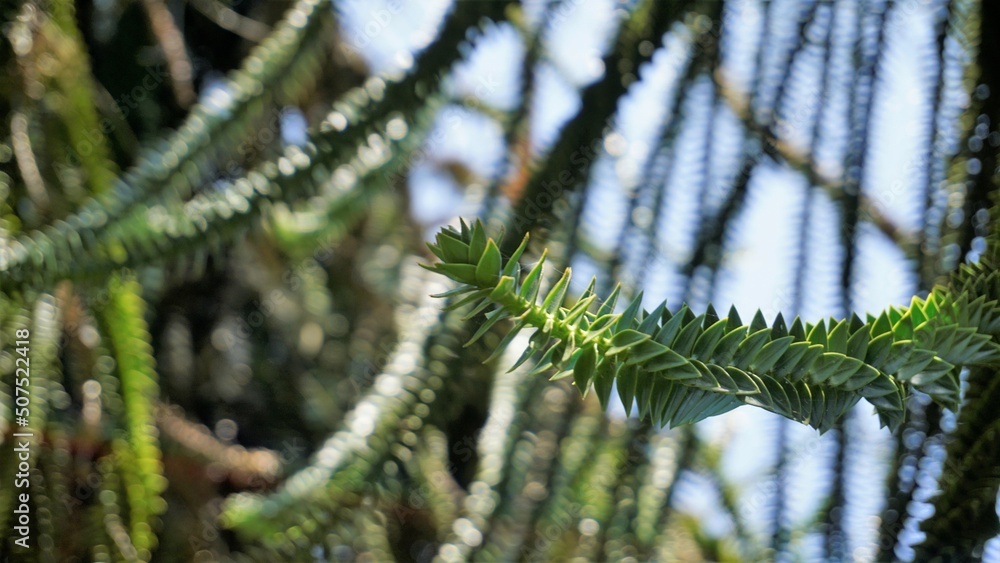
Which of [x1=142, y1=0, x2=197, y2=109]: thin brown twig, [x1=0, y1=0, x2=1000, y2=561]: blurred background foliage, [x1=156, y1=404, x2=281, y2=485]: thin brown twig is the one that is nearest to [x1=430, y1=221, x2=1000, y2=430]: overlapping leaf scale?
[x1=0, y1=0, x2=1000, y2=561]: blurred background foliage

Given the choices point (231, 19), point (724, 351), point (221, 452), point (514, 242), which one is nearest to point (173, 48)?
point (231, 19)

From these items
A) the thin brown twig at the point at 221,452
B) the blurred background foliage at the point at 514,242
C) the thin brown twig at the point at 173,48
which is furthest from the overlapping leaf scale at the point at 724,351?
the thin brown twig at the point at 173,48

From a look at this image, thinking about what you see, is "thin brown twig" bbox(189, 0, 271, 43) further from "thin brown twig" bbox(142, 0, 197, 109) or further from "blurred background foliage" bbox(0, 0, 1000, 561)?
"blurred background foliage" bbox(0, 0, 1000, 561)

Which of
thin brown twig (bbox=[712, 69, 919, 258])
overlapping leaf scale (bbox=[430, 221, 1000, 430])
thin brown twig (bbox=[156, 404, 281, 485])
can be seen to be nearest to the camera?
overlapping leaf scale (bbox=[430, 221, 1000, 430])

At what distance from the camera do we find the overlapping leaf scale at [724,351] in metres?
0.25

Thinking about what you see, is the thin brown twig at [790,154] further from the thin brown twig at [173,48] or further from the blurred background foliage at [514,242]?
the thin brown twig at [173,48]

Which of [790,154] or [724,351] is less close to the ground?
[790,154]

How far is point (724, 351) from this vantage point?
0.27m

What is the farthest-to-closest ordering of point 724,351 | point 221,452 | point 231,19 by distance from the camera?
point 231,19, point 221,452, point 724,351

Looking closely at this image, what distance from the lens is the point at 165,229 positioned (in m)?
0.55

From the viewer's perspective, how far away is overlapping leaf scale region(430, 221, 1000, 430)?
0.25m

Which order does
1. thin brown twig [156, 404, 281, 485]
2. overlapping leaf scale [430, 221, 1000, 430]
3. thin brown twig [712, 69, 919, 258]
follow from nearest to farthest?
overlapping leaf scale [430, 221, 1000, 430]
thin brown twig [712, 69, 919, 258]
thin brown twig [156, 404, 281, 485]

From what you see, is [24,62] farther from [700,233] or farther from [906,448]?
[906,448]

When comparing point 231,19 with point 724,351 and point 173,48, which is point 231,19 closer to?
point 173,48
